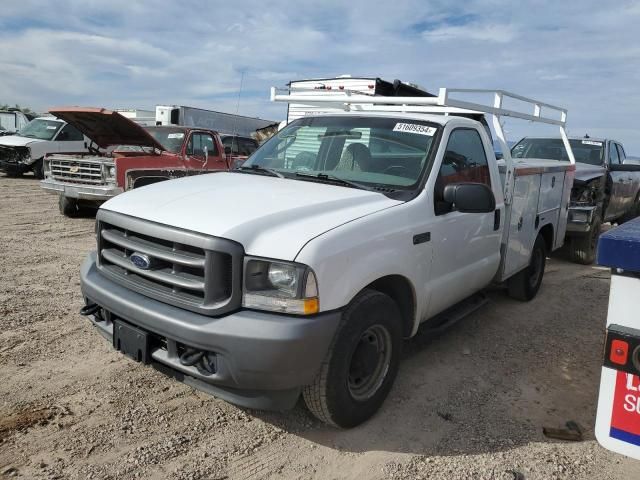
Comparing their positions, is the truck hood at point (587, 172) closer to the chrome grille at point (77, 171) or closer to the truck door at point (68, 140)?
the chrome grille at point (77, 171)

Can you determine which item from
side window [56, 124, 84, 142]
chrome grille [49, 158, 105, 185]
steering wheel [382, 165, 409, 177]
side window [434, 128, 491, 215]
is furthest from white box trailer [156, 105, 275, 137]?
steering wheel [382, 165, 409, 177]

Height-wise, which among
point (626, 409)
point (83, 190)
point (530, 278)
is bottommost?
point (530, 278)

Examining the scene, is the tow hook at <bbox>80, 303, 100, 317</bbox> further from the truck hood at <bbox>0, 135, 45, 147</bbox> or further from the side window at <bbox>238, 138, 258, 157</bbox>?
the truck hood at <bbox>0, 135, 45, 147</bbox>

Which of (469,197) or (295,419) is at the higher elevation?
(469,197)

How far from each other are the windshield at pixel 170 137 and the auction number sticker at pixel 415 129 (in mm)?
6748

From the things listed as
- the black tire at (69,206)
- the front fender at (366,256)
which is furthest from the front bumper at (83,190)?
the front fender at (366,256)

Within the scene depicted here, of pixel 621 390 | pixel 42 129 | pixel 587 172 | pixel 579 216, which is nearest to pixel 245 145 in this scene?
pixel 42 129

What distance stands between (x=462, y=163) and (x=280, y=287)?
2.13 metres

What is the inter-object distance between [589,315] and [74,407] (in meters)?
5.05

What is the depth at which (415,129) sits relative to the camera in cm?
385

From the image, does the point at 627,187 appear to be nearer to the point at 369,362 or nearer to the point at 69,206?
the point at 369,362

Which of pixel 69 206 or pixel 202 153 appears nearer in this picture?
pixel 69 206

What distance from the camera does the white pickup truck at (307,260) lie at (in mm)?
2564

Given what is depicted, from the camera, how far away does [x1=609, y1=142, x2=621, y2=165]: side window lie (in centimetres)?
967
